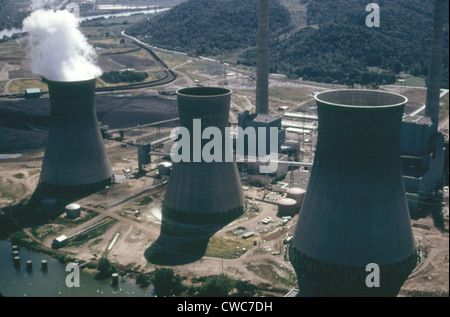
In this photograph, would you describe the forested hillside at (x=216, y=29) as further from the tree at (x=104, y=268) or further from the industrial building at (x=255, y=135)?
the tree at (x=104, y=268)

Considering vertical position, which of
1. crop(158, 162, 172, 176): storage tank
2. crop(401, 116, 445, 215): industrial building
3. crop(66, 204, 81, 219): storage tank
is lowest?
crop(66, 204, 81, 219): storage tank

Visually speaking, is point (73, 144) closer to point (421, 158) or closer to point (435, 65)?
point (421, 158)

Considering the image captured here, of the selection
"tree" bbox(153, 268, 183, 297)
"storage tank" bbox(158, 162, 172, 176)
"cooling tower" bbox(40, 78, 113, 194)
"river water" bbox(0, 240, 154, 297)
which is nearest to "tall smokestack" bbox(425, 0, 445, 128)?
"storage tank" bbox(158, 162, 172, 176)

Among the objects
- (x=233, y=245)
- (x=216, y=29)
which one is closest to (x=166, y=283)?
(x=233, y=245)

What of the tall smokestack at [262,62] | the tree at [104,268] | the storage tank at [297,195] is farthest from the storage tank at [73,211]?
the tall smokestack at [262,62]

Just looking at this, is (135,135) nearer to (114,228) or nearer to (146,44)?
(114,228)

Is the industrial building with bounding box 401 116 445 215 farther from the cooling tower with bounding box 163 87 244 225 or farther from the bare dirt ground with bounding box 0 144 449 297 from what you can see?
the cooling tower with bounding box 163 87 244 225
